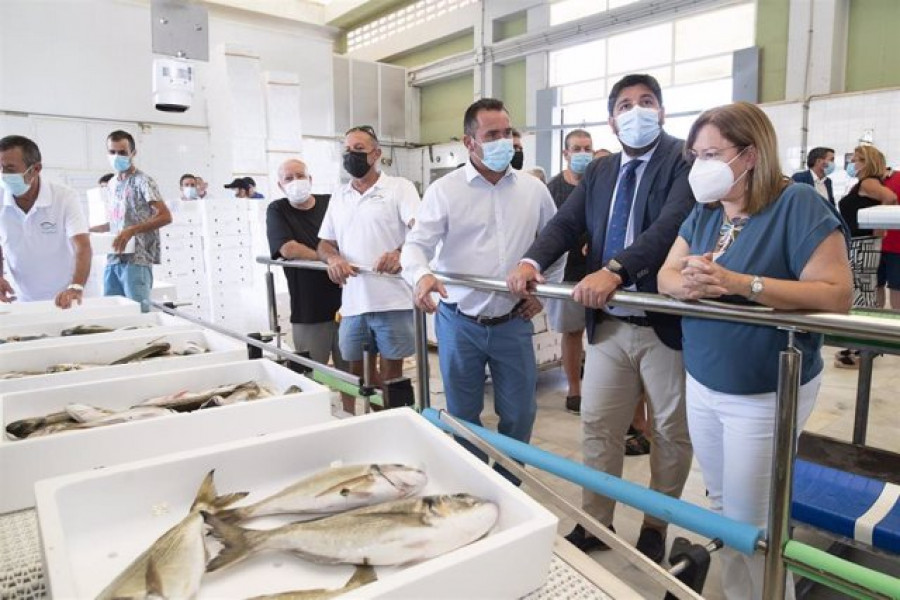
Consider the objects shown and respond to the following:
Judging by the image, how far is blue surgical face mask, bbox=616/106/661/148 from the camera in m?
1.89

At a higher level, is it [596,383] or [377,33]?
[377,33]

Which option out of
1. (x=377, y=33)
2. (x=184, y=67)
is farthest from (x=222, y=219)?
(x=377, y=33)

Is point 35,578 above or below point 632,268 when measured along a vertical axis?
below

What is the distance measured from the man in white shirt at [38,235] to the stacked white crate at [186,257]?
8.95 ft

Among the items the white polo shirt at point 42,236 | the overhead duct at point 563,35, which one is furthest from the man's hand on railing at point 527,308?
the overhead duct at point 563,35

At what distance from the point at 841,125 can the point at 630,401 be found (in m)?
6.61

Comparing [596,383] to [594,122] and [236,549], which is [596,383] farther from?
[594,122]

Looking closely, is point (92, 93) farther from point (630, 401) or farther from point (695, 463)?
point (630, 401)

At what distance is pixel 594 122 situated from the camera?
9.53 meters

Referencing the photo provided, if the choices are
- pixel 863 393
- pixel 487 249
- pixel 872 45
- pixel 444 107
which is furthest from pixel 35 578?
pixel 444 107

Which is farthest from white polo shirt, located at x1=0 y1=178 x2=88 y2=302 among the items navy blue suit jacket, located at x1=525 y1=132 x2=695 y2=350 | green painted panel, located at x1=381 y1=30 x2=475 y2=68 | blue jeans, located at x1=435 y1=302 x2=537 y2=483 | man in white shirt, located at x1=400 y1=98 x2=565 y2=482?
green painted panel, located at x1=381 y1=30 x2=475 y2=68

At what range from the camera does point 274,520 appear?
0.88 meters

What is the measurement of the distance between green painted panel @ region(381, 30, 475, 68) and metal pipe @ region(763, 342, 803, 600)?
11.7m

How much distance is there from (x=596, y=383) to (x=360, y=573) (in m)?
1.40
